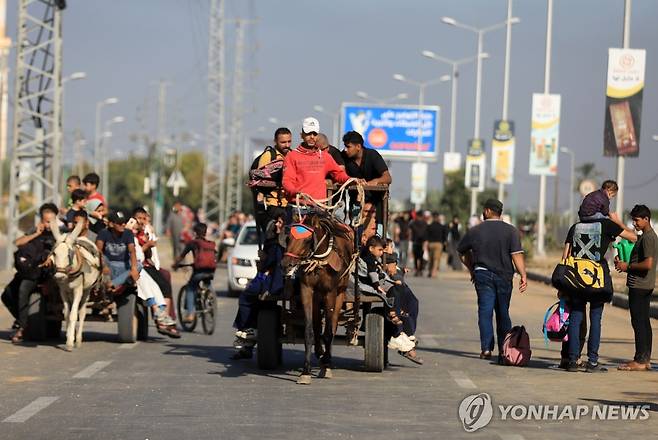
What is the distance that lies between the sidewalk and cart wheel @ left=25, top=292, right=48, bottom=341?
12.5 metres

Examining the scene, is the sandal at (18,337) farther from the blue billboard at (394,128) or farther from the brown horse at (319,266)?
the blue billboard at (394,128)

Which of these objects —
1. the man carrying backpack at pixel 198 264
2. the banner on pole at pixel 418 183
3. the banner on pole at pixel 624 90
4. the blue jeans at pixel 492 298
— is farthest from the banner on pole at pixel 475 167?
the blue jeans at pixel 492 298

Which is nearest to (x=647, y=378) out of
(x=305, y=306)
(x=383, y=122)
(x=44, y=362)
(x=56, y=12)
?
(x=305, y=306)

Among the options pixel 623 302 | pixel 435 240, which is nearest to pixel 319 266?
pixel 623 302

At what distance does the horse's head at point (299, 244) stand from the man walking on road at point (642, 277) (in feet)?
14.6

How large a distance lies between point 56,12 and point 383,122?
44387 millimetres

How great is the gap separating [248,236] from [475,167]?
1249 inches

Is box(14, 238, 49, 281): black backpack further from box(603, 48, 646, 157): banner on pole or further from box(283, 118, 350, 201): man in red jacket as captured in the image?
box(603, 48, 646, 157): banner on pole

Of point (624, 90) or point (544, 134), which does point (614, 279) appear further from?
point (544, 134)

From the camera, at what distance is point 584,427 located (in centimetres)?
1135

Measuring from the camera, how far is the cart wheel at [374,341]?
49.8 feet

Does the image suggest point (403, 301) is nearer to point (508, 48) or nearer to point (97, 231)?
point (97, 231)

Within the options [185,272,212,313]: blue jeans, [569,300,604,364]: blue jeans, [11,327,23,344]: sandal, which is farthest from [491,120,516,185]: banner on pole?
[569,300,604,364]: blue jeans

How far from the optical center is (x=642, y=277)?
16.7 metres
